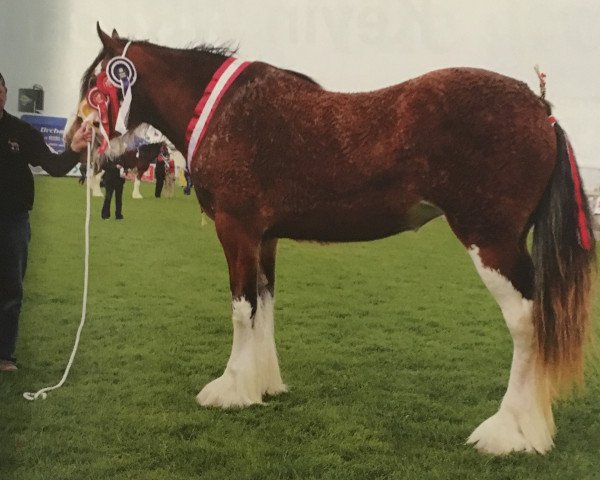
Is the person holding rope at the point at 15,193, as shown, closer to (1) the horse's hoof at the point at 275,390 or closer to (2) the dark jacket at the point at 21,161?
(2) the dark jacket at the point at 21,161

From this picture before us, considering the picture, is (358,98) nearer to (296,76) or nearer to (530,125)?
(296,76)

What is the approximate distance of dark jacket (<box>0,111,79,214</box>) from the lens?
1880mm

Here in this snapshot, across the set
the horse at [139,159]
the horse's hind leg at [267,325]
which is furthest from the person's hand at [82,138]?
the horse's hind leg at [267,325]

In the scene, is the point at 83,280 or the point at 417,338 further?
the point at 417,338

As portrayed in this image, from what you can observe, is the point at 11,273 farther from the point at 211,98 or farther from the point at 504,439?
the point at 504,439

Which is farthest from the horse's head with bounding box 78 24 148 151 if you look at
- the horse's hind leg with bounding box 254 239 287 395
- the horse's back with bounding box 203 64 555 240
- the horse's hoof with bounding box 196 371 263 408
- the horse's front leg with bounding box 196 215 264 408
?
the horse's hoof with bounding box 196 371 263 408

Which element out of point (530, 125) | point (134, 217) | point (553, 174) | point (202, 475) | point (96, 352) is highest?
point (530, 125)

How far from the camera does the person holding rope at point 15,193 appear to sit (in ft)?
6.17

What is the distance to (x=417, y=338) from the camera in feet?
7.24

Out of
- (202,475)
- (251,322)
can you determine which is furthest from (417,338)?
(202,475)

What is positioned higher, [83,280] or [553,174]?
[553,174]

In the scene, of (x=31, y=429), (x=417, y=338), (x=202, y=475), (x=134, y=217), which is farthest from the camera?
(x=417, y=338)

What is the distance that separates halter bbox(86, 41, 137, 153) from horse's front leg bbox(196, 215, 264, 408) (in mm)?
449

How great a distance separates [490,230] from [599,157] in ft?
1.65
